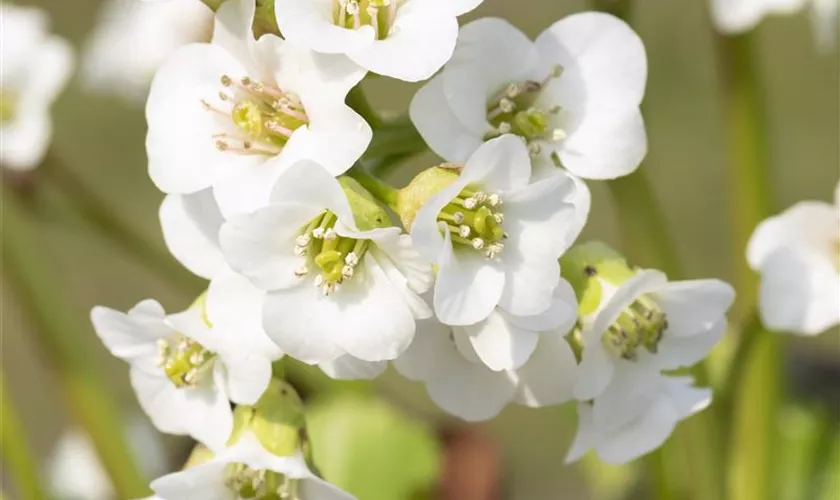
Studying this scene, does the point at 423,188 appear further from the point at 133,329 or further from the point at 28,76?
the point at 28,76

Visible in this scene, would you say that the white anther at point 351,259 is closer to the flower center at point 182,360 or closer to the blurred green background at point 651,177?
the flower center at point 182,360

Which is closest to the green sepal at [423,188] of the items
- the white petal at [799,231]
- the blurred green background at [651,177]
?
the white petal at [799,231]

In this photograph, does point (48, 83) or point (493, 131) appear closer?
point (493, 131)

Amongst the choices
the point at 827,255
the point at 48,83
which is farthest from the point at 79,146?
the point at 827,255

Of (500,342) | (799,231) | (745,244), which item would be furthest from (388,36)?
(745,244)

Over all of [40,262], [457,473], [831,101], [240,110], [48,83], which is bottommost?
[457,473]

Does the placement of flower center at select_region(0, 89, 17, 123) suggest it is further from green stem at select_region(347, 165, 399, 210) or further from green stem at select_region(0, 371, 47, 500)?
green stem at select_region(347, 165, 399, 210)

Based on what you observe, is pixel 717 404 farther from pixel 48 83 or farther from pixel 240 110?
pixel 48 83
